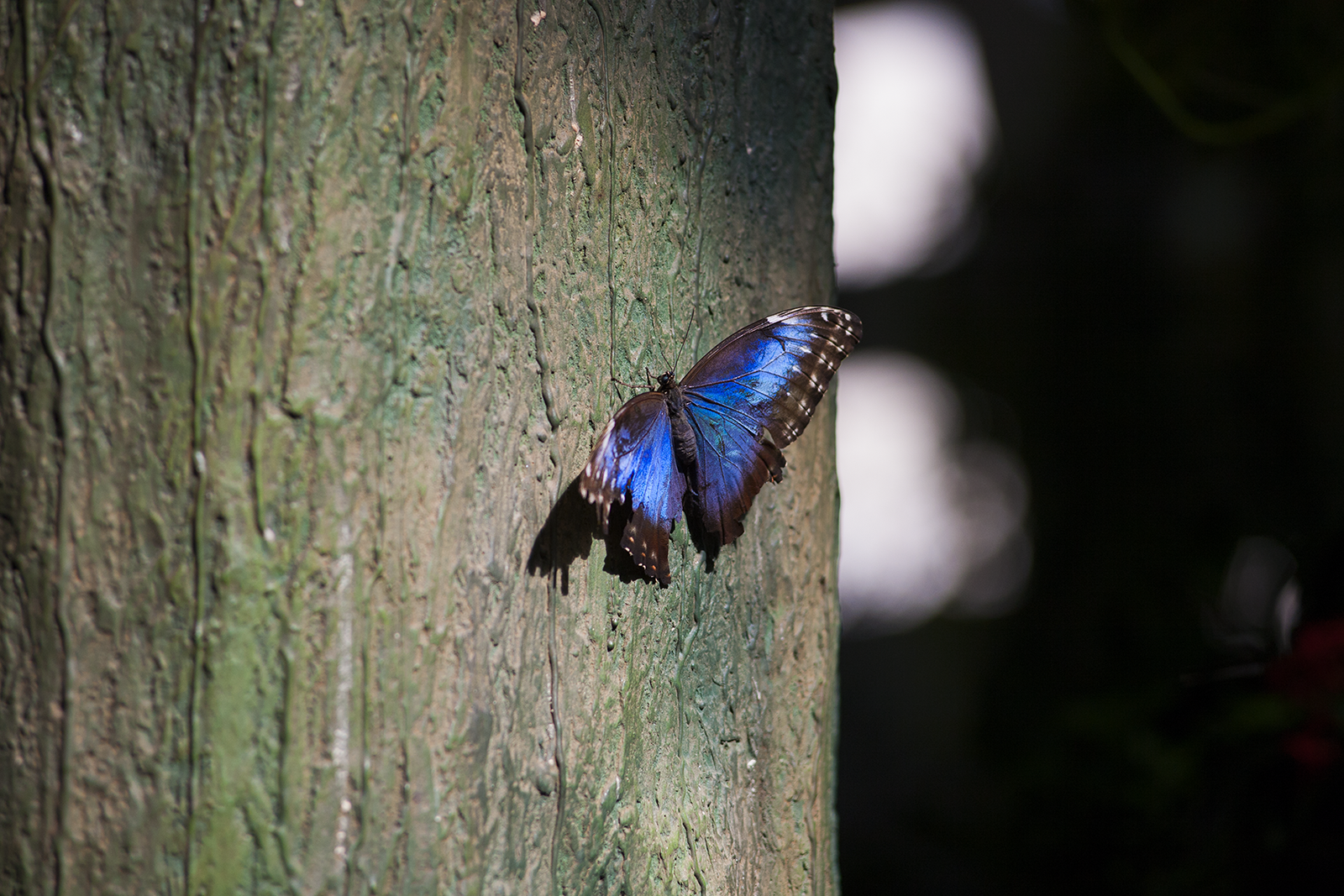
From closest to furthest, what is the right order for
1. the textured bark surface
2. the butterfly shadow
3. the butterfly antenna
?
1. the textured bark surface
2. the butterfly shadow
3. the butterfly antenna

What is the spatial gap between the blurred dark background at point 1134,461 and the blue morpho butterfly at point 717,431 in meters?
1.42

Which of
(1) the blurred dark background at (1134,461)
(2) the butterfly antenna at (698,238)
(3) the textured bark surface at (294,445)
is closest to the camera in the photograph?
(3) the textured bark surface at (294,445)

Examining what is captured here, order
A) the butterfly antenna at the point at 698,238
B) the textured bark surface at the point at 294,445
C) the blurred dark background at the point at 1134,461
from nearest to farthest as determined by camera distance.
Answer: the textured bark surface at the point at 294,445 → the butterfly antenna at the point at 698,238 → the blurred dark background at the point at 1134,461

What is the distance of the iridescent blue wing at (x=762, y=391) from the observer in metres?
0.78

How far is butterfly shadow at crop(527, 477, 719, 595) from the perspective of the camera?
639 millimetres

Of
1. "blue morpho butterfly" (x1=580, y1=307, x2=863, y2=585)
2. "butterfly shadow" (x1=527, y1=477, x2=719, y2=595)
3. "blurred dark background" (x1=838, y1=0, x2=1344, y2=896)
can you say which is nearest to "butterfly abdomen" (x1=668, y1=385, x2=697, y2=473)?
"blue morpho butterfly" (x1=580, y1=307, x2=863, y2=585)

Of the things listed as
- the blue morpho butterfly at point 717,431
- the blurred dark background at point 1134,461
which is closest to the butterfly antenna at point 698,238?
the blue morpho butterfly at point 717,431

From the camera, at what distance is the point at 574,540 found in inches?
26.0

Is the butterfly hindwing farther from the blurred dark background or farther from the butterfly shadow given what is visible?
the blurred dark background

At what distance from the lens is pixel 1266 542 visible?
7.89ft

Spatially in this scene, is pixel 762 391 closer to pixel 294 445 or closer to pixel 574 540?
pixel 574 540

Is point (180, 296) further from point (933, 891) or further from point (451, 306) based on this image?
point (933, 891)

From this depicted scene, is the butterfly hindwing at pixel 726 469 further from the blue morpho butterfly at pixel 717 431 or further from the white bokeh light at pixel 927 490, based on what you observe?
the white bokeh light at pixel 927 490

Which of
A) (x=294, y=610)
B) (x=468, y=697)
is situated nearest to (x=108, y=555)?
(x=294, y=610)
